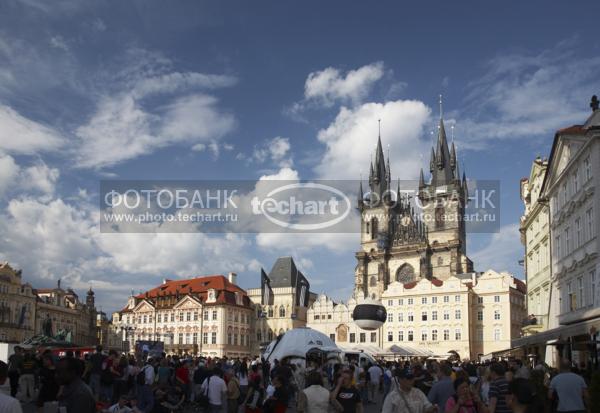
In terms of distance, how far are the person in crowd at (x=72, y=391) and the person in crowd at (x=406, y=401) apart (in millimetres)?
3609

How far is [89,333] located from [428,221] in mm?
62781

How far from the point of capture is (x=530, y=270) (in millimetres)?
42250

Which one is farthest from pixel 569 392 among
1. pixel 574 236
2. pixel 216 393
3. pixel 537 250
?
pixel 537 250

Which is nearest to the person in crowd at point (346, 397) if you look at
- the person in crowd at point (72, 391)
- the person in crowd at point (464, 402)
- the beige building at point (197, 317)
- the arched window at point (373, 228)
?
the person in crowd at point (464, 402)

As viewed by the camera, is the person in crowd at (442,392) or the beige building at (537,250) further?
the beige building at (537,250)

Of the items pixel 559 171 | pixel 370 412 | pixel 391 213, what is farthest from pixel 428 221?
pixel 370 412

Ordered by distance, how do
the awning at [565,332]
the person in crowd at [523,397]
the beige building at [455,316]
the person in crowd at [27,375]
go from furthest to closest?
the beige building at [455,316]
the awning at [565,332]
the person in crowd at [27,375]
the person in crowd at [523,397]

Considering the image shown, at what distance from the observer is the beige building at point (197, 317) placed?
8419cm

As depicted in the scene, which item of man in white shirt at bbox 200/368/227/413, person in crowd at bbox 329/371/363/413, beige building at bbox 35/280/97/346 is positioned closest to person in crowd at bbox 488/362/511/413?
person in crowd at bbox 329/371/363/413

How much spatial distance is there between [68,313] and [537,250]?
81197mm

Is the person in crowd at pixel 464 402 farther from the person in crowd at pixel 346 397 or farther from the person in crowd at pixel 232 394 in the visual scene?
the person in crowd at pixel 232 394

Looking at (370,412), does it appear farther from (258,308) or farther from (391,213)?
(391,213)

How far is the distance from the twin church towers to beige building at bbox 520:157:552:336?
47.1 meters

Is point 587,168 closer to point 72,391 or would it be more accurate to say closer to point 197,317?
point 72,391
